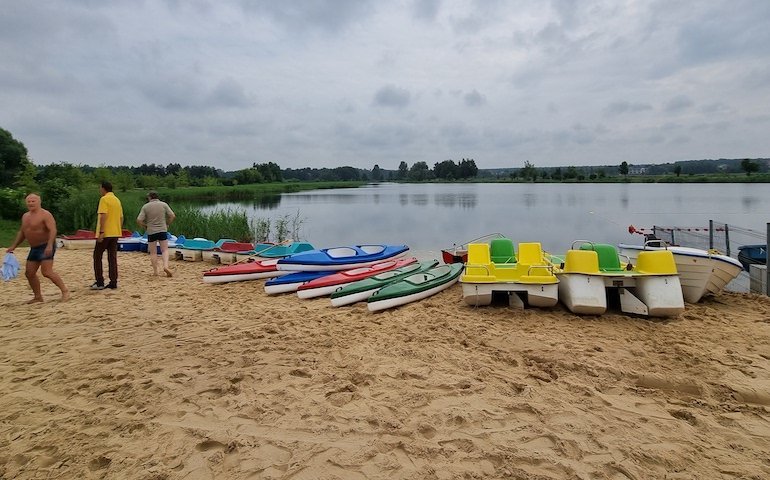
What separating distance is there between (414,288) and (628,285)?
2952mm

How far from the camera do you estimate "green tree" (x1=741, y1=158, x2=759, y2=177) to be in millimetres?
65256

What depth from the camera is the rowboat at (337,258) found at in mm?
8078

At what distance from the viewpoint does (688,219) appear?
845 inches

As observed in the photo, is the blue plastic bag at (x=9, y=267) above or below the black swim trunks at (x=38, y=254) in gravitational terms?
below

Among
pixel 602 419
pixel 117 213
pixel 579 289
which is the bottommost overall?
pixel 602 419

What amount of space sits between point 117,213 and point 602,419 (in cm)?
755

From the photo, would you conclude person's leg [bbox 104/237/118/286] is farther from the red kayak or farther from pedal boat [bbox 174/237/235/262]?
pedal boat [bbox 174/237/235/262]

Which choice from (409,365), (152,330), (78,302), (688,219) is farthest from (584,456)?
(688,219)

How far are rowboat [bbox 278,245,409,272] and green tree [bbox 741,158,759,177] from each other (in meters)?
77.4

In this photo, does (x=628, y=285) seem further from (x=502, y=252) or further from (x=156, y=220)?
(x=156, y=220)

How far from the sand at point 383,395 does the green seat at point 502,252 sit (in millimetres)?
1510

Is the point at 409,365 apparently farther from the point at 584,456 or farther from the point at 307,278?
the point at 307,278

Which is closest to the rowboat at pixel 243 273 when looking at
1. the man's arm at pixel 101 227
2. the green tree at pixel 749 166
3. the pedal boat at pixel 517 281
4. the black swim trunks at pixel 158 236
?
the black swim trunks at pixel 158 236

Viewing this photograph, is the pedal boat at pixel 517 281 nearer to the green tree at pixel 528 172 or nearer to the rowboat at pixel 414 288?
the rowboat at pixel 414 288
